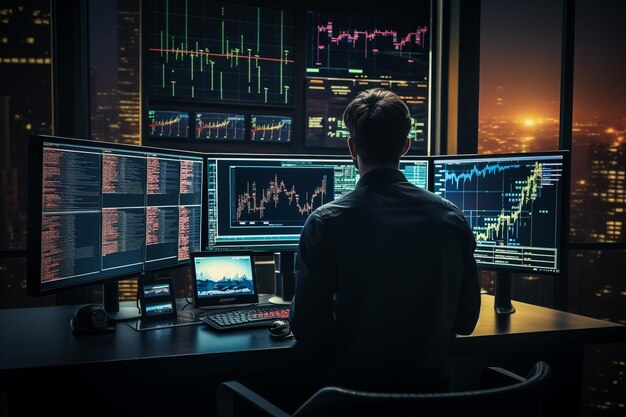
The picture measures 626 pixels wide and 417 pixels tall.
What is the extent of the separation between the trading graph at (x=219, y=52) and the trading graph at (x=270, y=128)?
0.31 ft

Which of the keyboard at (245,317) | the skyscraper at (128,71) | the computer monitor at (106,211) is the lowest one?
the keyboard at (245,317)

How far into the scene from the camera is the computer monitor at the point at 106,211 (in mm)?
1669

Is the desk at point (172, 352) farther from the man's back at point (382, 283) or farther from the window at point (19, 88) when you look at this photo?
the window at point (19, 88)

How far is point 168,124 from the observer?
2.66m

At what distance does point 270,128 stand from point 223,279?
942 mm

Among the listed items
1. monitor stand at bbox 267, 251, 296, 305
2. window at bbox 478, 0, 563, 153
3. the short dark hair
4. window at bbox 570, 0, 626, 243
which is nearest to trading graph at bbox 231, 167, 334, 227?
monitor stand at bbox 267, 251, 296, 305

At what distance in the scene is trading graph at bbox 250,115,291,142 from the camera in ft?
9.18

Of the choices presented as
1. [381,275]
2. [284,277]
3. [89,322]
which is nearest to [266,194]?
[284,277]

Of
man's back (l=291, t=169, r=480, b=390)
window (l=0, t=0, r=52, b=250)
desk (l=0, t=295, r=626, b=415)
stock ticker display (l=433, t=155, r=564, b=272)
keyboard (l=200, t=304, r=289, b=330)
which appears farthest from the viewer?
window (l=0, t=0, r=52, b=250)

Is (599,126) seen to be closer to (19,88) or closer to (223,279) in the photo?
(223,279)

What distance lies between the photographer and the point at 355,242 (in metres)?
1.33

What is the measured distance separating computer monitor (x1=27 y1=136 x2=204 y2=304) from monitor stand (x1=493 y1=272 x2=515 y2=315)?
1229 millimetres

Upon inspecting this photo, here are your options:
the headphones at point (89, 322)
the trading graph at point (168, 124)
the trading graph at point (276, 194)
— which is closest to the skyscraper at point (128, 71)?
the trading graph at point (168, 124)

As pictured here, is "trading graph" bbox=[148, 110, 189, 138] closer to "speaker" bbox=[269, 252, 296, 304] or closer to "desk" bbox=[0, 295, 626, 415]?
"speaker" bbox=[269, 252, 296, 304]
